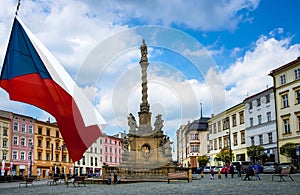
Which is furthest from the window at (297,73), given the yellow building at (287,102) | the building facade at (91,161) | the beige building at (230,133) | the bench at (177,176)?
the building facade at (91,161)

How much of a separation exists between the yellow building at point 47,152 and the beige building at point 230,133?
3039 centimetres

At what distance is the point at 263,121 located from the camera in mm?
57656

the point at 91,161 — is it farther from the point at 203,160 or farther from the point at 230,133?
the point at 230,133

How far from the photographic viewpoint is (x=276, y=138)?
53.5 m

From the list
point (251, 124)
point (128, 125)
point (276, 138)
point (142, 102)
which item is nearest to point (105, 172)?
point (128, 125)

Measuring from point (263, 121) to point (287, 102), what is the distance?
22.6ft

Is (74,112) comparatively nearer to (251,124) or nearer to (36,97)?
(36,97)

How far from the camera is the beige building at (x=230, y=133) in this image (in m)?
64.8

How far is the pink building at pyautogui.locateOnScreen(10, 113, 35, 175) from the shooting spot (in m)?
67.1

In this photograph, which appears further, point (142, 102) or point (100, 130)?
point (142, 102)

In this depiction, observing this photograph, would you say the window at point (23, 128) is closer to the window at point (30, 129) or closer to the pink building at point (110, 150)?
the window at point (30, 129)

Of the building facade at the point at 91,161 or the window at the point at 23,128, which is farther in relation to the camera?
the building facade at the point at 91,161

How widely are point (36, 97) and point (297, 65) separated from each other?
41357 mm

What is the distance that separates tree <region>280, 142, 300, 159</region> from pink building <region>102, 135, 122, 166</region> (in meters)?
58.9
